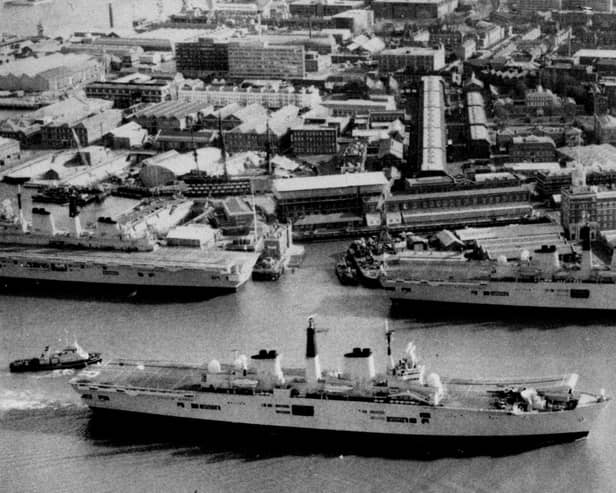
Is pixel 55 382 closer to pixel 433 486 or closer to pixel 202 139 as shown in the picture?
pixel 433 486

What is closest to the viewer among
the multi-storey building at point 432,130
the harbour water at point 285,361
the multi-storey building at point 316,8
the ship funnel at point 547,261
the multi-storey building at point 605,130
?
the harbour water at point 285,361

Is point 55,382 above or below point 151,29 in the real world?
below

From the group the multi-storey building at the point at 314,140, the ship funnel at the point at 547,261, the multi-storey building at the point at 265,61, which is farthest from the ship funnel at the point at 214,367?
the multi-storey building at the point at 265,61

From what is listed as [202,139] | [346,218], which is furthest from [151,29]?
[346,218]

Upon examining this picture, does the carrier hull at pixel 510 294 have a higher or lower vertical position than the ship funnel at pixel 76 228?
lower

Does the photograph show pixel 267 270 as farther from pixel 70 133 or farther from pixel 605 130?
pixel 70 133

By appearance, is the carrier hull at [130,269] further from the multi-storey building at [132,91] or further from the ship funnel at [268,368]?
the multi-storey building at [132,91]

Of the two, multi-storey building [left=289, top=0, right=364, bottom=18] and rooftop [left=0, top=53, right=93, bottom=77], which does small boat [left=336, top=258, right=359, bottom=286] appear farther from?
multi-storey building [left=289, top=0, right=364, bottom=18]

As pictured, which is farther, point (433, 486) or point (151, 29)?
point (151, 29)
